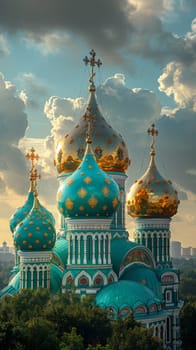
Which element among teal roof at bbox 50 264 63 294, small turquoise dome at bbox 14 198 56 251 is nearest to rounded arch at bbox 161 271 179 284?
teal roof at bbox 50 264 63 294

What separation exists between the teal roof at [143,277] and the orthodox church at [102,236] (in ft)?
0.13

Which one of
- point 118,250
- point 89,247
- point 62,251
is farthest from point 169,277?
point 89,247

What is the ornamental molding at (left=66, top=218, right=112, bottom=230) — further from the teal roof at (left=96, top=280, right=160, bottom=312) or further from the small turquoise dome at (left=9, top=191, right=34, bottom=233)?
the small turquoise dome at (left=9, top=191, right=34, bottom=233)

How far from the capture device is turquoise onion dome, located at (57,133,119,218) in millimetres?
23547

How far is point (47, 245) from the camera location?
23719 millimetres

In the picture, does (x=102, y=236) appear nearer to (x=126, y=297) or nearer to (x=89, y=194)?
(x=89, y=194)

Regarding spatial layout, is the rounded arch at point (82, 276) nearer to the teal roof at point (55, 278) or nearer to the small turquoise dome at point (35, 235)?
the teal roof at point (55, 278)

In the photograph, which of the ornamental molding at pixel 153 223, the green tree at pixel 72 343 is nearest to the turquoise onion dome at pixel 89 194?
the ornamental molding at pixel 153 223

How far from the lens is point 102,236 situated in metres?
24.0

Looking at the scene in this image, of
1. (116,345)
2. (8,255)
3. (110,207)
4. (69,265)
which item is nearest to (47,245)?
(69,265)

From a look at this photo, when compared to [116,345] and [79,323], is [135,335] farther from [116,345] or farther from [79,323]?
[79,323]

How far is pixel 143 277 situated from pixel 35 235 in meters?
4.91

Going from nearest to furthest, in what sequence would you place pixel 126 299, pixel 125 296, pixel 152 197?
pixel 126 299 → pixel 125 296 → pixel 152 197

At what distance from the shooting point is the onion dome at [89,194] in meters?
23.5
